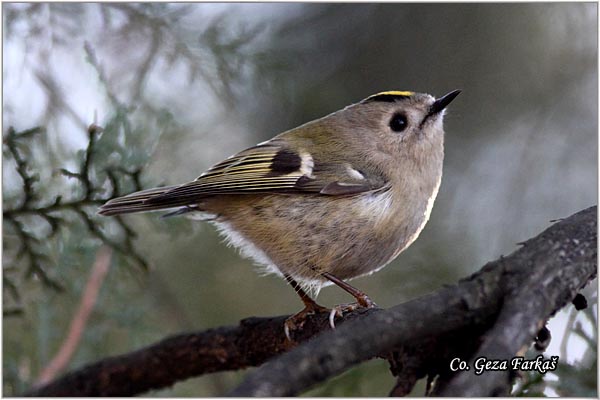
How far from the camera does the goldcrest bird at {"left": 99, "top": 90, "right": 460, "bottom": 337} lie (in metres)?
1.48

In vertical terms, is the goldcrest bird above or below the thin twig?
above

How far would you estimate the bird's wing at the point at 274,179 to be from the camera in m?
1.53

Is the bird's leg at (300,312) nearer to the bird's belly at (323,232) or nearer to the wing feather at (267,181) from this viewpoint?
the bird's belly at (323,232)

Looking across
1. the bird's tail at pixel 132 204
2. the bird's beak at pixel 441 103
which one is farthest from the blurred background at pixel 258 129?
the bird's beak at pixel 441 103

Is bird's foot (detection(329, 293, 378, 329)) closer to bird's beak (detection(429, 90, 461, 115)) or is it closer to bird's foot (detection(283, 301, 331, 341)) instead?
bird's foot (detection(283, 301, 331, 341))

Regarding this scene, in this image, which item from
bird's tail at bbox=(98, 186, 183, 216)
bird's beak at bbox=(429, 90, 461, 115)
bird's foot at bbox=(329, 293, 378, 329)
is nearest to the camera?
bird's foot at bbox=(329, 293, 378, 329)

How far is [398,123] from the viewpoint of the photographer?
69.7 inches

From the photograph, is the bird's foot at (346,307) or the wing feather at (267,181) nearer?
the bird's foot at (346,307)

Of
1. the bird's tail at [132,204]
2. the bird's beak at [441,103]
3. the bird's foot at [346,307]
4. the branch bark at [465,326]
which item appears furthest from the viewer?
the bird's beak at [441,103]

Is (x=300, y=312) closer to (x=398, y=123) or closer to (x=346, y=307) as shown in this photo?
(x=346, y=307)

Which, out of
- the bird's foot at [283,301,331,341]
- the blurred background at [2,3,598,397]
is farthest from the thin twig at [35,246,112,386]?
the bird's foot at [283,301,331,341]

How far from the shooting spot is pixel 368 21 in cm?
238

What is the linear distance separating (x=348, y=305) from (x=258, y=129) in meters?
1.21

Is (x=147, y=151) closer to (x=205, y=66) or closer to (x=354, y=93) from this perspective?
(x=205, y=66)
